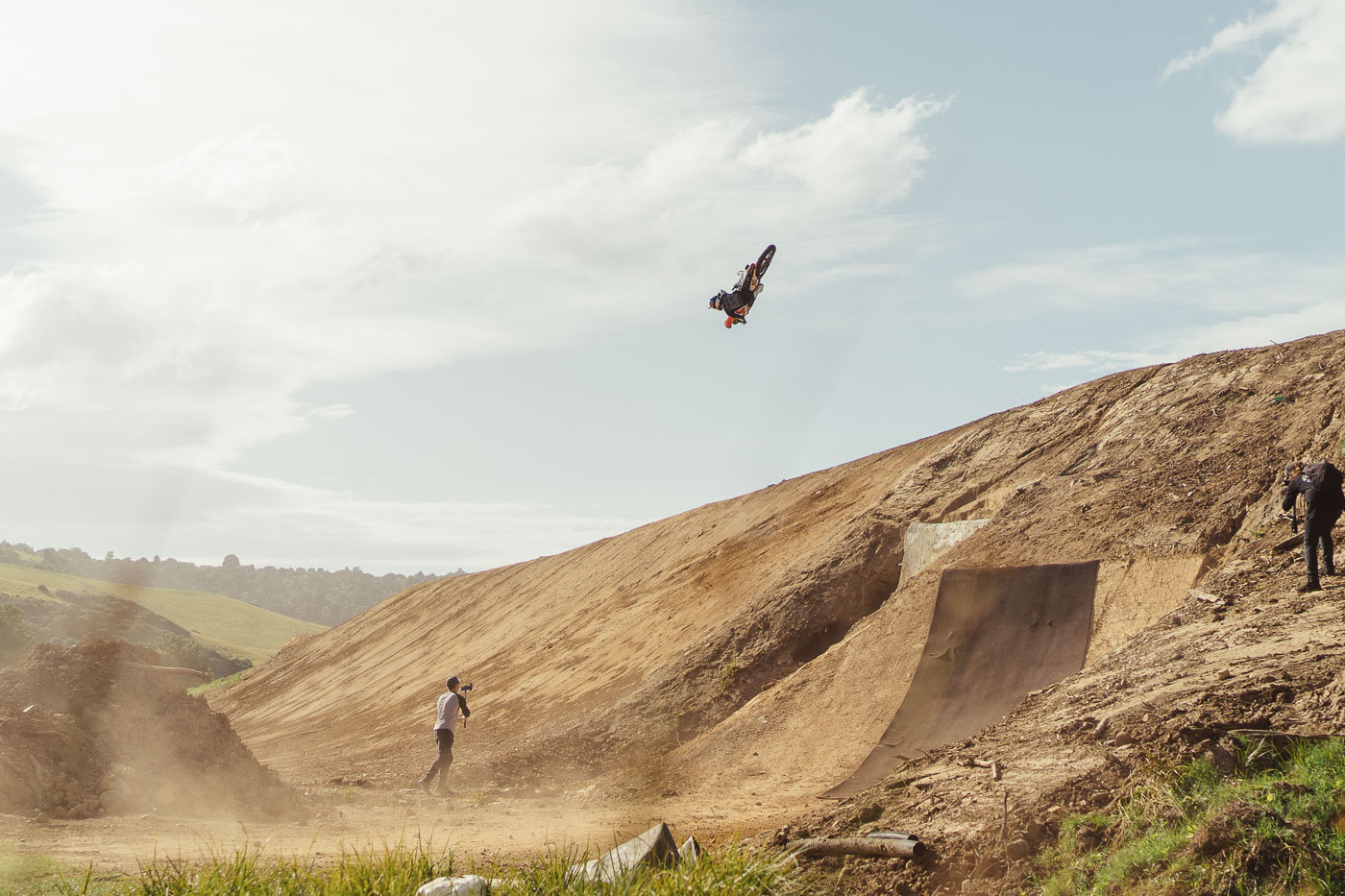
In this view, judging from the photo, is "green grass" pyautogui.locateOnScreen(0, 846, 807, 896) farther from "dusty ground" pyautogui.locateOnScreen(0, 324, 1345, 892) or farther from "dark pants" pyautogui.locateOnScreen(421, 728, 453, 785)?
"dark pants" pyautogui.locateOnScreen(421, 728, 453, 785)

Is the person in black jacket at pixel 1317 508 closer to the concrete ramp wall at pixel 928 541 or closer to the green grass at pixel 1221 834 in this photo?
the green grass at pixel 1221 834

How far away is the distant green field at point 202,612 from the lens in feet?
307

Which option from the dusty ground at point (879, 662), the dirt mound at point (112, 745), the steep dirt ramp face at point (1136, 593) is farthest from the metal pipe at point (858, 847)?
the dirt mound at point (112, 745)

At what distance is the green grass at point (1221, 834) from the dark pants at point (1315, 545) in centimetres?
498

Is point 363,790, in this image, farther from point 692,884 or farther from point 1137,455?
point 1137,455

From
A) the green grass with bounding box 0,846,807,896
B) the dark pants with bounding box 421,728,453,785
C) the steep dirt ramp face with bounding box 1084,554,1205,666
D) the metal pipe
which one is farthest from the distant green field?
the metal pipe

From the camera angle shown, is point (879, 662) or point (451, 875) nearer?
point (451, 875)

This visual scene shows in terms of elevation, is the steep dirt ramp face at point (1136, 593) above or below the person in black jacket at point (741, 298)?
below

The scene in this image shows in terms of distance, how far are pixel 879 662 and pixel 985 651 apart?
6.22ft

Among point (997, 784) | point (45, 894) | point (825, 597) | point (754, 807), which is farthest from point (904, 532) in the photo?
point (45, 894)

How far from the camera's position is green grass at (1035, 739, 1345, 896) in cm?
595

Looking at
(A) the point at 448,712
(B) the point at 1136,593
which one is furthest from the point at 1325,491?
(A) the point at 448,712

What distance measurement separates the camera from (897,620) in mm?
17500

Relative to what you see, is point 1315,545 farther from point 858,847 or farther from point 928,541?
point 928,541
